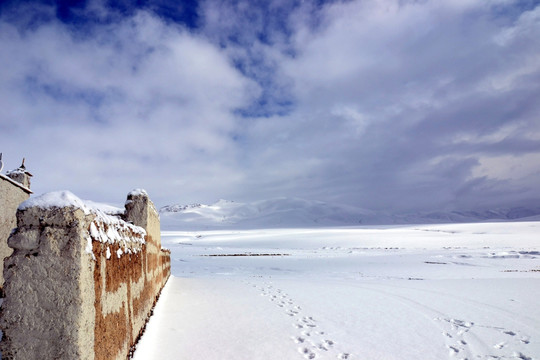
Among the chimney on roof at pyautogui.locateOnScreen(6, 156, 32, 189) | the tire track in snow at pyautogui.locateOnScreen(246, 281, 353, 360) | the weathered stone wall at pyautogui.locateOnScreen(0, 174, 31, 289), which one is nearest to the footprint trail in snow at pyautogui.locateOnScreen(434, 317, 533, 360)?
the tire track in snow at pyautogui.locateOnScreen(246, 281, 353, 360)

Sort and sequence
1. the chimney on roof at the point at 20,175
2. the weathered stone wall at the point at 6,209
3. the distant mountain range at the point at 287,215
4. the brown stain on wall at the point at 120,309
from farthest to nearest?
the distant mountain range at the point at 287,215, the chimney on roof at the point at 20,175, the weathered stone wall at the point at 6,209, the brown stain on wall at the point at 120,309

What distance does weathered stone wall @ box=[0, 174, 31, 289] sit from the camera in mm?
4992

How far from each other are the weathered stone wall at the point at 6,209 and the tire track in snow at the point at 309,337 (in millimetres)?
3948

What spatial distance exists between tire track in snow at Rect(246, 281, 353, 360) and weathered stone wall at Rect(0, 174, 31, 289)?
3.95 metres

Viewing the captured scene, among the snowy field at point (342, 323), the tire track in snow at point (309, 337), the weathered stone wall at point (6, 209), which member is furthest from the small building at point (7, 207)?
the tire track in snow at point (309, 337)

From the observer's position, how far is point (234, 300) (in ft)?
24.8

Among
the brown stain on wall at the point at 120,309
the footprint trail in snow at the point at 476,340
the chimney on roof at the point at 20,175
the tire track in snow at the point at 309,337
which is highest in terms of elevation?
the chimney on roof at the point at 20,175

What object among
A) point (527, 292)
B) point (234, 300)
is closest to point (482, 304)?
point (527, 292)

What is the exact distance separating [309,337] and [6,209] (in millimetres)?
4536

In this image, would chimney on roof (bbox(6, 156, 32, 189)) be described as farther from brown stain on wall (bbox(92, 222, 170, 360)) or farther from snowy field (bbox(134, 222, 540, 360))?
brown stain on wall (bbox(92, 222, 170, 360))

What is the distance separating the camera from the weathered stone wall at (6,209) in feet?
16.4

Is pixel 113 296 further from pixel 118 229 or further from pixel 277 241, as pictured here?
pixel 277 241

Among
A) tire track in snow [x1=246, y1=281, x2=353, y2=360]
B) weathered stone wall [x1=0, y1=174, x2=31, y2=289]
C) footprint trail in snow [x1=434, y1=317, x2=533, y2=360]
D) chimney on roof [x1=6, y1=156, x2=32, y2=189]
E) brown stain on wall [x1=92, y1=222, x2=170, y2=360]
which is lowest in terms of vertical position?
footprint trail in snow [x1=434, y1=317, x2=533, y2=360]

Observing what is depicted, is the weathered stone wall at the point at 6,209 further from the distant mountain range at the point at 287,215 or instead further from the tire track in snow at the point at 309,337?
the distant mountain range at the point at 287,215
